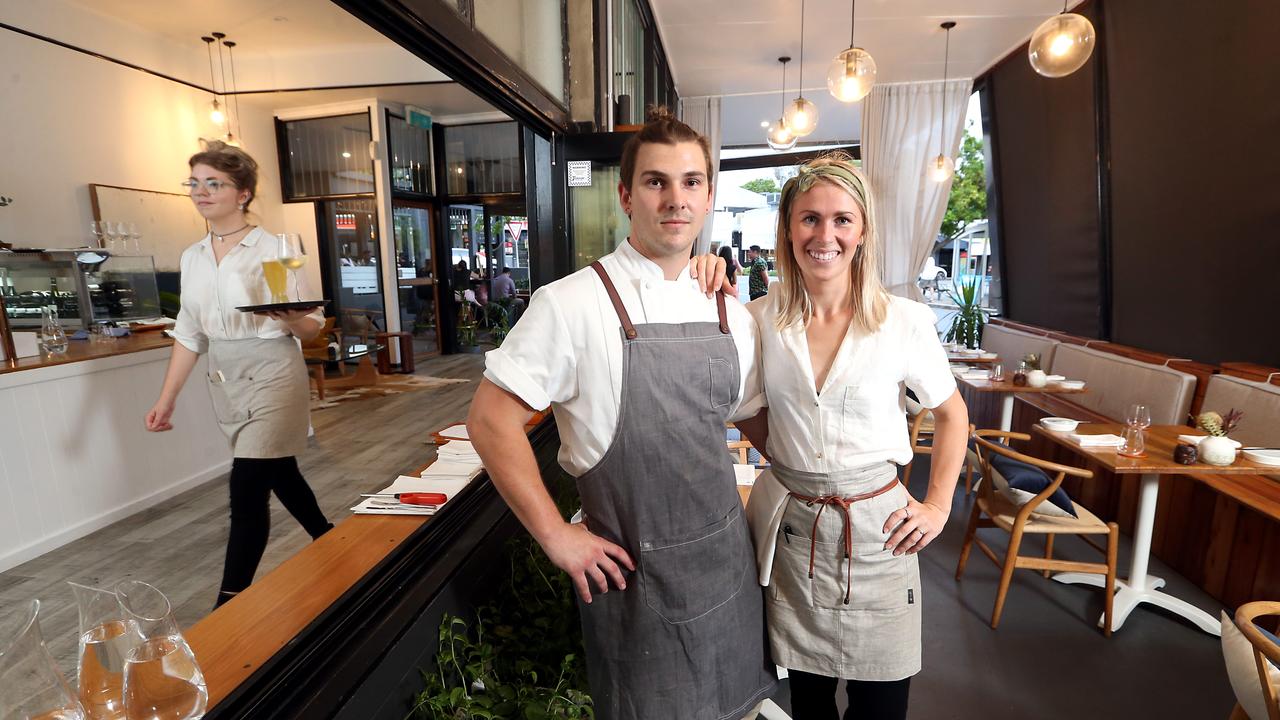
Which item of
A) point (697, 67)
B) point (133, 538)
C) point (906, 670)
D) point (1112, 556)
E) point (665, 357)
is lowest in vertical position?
point (1112, 556)

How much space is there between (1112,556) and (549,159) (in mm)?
3367

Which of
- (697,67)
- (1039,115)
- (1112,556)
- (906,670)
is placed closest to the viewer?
(906,670)

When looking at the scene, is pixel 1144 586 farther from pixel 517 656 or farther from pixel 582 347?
pixel 582 347

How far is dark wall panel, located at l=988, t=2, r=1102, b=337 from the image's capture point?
17.4 ft

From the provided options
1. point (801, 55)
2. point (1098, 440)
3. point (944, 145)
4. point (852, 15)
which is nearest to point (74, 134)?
point (1098, 440)

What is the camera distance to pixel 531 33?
9.08 ft

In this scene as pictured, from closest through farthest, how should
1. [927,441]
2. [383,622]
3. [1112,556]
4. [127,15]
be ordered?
[127,15], [383,622], [1112,556], [927,441]

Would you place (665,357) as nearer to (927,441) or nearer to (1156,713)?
(1156,713)

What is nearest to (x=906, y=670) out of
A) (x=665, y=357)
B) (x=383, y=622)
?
(x=665, y=357)

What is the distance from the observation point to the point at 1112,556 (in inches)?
112

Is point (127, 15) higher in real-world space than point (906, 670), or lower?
higher

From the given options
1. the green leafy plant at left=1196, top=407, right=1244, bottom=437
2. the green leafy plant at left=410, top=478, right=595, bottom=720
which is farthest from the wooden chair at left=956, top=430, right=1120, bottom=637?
the green leafy plant at left=410, top=478, right=595, bottom=720

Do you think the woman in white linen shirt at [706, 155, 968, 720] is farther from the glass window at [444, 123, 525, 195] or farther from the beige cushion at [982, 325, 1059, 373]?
the glass window at [444, 123, 525, 195]

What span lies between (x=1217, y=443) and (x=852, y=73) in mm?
2777
